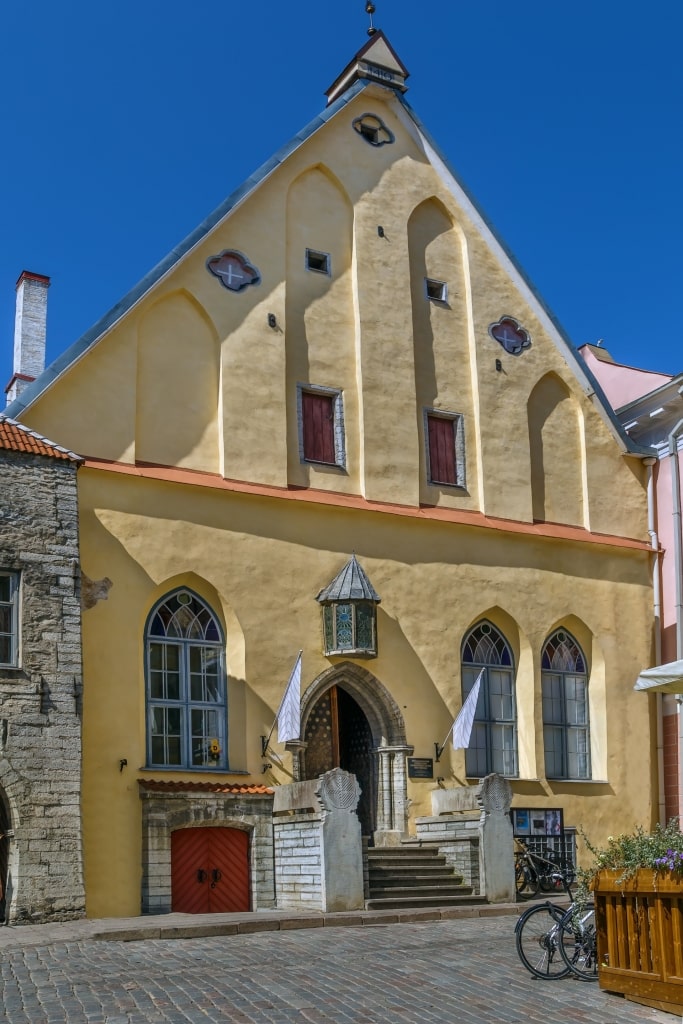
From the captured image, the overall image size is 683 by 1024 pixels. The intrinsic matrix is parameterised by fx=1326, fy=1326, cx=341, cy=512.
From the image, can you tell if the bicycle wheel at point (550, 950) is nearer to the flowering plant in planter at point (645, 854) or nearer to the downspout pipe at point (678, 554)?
the flowering plant in planter at point (645, 854)

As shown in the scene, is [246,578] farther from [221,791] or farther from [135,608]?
[221,791]

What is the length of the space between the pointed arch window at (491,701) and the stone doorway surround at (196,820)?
4.32 m

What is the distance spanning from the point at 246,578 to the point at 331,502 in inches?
78.5

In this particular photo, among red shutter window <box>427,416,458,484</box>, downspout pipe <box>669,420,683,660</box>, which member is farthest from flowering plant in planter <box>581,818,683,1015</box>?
downspout pipe <box>669,420,683,660</box>

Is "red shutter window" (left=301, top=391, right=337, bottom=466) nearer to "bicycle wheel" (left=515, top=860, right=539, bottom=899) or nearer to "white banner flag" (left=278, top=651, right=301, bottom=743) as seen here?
"white banner flag" (left=278, top=651, right=301, bottom=743)

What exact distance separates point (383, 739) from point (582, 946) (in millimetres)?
9233

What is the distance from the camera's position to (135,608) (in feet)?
62.4

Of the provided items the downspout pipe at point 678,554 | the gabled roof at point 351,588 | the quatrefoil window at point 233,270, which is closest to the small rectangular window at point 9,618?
the gabled roof at point 351,588

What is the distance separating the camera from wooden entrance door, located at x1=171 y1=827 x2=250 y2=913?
18.7 m

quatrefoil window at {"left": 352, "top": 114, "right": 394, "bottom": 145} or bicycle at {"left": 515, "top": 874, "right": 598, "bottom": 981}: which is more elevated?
quatrefoil window at {"left": 352, "top": 114, "right": 394, "bottom": 145}

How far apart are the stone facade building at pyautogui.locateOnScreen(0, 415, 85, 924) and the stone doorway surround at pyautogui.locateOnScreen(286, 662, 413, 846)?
4.60 meters

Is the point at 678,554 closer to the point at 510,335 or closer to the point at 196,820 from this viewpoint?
the point at 510,335

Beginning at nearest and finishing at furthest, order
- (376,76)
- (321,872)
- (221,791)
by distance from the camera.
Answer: (321,872) → (221,791) → (376,76)

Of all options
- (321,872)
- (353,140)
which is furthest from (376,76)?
(321,872)
